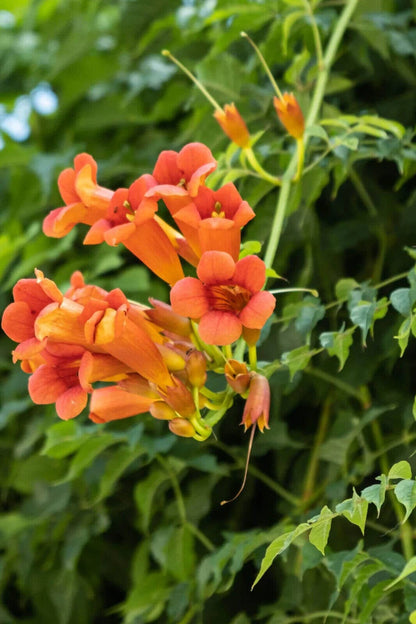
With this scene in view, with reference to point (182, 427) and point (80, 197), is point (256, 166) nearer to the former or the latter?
point (80, 197)

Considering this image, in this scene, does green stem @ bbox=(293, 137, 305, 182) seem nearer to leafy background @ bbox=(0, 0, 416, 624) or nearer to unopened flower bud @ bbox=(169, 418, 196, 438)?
leafy background @ bbox=(0, 0, 416, 624)

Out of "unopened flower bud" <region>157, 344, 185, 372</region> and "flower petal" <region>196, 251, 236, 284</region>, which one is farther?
"unopened flower bud" <region>157, 344, 185, 372</region>

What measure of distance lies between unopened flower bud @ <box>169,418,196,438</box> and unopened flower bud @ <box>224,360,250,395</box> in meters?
0.08

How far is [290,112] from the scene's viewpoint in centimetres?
133

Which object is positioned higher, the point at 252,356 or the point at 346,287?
the point at 252,356

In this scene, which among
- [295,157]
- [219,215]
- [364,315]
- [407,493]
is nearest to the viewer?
[407,493]

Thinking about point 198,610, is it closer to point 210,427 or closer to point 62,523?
point 62,523

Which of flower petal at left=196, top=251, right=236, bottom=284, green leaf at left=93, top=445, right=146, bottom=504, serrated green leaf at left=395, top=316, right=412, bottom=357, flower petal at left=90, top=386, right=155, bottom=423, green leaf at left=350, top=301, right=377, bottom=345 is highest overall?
flower petal at left=196, top=251, right=236, bottom=284

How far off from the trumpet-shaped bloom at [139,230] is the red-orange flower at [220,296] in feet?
0.43

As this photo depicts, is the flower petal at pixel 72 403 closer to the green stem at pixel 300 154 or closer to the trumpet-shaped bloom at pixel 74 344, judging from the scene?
the trumpet-shaped bloom at pixel 74 344

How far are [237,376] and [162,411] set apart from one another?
0.13 metres

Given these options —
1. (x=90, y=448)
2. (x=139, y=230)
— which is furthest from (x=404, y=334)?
(x=90, y=448)

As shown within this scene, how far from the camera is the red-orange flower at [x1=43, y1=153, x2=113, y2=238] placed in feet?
3.75

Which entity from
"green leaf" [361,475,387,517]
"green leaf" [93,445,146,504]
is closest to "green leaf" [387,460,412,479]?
"green leaf" [361,475,387,517]
